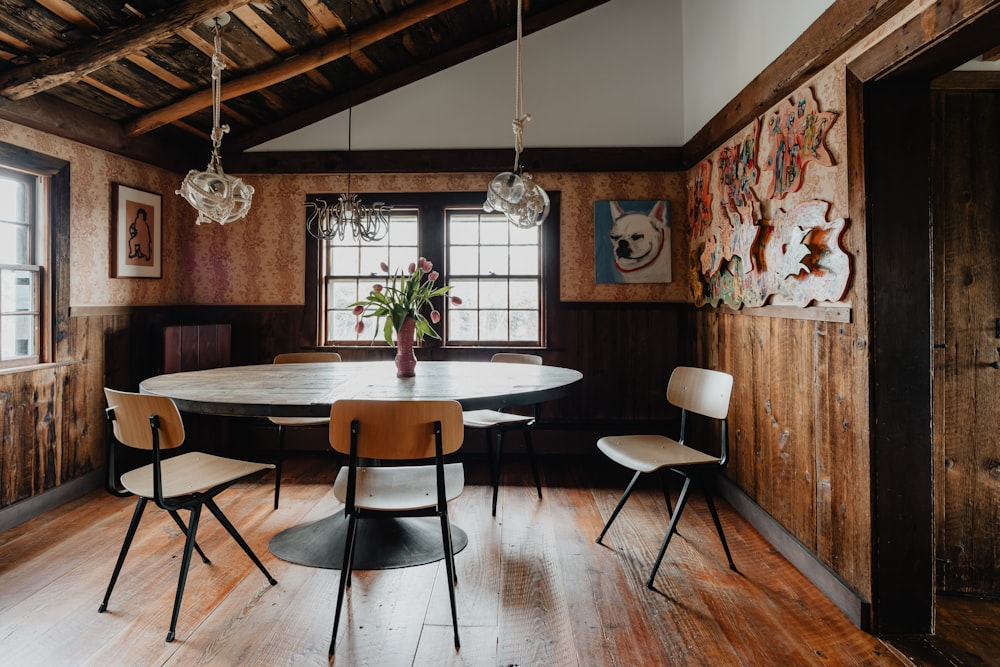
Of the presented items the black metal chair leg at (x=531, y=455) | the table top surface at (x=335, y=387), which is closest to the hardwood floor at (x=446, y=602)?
the black metal chair leg at (x=531, y=455)

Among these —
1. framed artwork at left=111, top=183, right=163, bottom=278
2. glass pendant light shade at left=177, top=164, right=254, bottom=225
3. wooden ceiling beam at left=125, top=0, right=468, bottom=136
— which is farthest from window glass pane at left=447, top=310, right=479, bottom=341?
framed artwork at left=111, top=183, right=163, bottom=278

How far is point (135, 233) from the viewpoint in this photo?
13.9ft

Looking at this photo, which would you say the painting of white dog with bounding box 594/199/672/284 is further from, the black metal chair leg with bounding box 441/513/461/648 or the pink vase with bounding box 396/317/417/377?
the black metal chair leg with bounding box 441/513/461/648

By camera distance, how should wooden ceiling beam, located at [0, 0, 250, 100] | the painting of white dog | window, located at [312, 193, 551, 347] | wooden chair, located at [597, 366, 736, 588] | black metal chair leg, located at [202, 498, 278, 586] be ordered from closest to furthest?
black metal chair leg, located at [202, 498, 278, 586]
wooden chair, located at [597, 366, 736, 588]
wooden ceiling beam, located at [0, 0, 250, 100]
the painting of white dog
window, located at [312, 193, 551, 347]

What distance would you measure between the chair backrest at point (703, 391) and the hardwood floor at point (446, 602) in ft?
2.37

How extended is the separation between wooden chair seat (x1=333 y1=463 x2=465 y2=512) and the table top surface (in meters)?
0.34

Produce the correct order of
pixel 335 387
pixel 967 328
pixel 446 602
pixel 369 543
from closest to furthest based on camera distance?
pixel 446 602, pixel 967 328, pixel 335 387, pixel 369 543

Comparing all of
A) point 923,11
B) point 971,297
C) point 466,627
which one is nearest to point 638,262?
point 971,297

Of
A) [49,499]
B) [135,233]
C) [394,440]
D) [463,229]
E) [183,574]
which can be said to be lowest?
[49,499]

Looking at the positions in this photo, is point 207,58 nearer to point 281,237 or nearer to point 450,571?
point 281,237

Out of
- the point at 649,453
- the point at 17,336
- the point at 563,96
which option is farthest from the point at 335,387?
the point at 563,96

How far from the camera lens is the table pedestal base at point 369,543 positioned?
268 centimetres

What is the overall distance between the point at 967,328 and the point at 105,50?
4420 millimetres

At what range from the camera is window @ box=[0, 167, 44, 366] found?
11.0 ft
